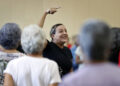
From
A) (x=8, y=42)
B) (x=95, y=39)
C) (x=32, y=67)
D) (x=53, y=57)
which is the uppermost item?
(x=95, y=39)

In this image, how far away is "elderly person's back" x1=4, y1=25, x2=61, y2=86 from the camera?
2037 mm

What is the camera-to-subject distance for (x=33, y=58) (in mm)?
2055

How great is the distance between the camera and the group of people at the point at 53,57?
1.24 metres

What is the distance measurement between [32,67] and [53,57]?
876 mm

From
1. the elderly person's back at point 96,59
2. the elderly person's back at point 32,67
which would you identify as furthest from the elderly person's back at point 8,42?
the elderly person's back at point 96,59

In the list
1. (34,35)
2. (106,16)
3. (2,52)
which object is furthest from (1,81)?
(106,16)

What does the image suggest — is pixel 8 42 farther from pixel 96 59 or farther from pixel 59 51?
pixel 96 59

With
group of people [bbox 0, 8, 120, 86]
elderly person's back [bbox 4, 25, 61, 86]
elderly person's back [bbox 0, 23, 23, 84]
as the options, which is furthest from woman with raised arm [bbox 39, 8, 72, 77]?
elderly person's back [bbox 4, 25, 61, 86]

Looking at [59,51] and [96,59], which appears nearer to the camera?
[96,59]

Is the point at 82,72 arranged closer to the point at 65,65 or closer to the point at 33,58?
the point at 33,58

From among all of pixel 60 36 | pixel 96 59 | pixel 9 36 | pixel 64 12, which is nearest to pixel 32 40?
pixel 9 36

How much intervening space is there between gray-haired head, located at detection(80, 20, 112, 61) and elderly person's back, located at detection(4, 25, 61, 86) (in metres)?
0.82

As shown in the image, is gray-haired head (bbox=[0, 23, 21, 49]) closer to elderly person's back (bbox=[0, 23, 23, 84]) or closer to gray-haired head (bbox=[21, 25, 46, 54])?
elderly person's back (bbox=[0, 23, 23, 84])

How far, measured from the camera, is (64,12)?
22.4 feet
